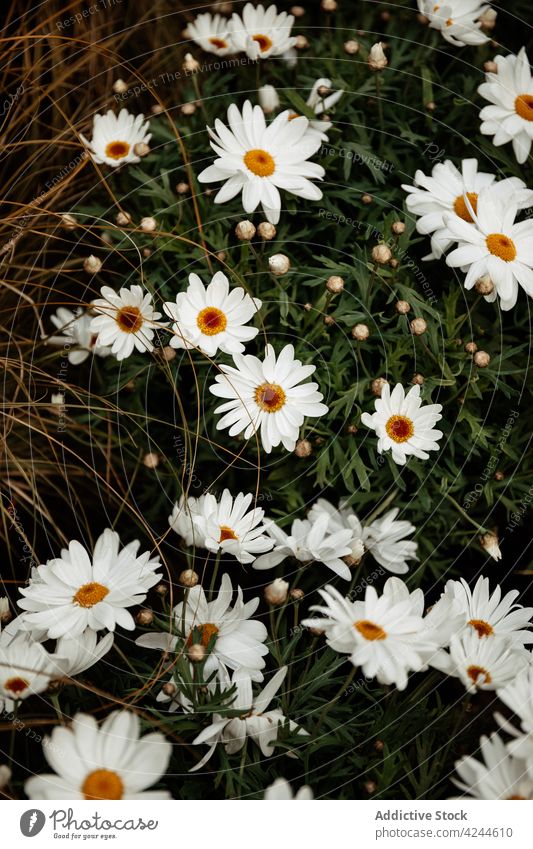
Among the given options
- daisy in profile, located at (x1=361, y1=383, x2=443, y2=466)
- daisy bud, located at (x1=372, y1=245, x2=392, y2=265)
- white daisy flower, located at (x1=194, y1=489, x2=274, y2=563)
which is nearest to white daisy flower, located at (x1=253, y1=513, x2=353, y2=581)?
white daisy flower, located at (x1=194, y1=489, x2=274, y2=563)

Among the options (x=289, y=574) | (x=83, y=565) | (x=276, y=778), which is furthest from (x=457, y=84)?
(x=276, y=778)

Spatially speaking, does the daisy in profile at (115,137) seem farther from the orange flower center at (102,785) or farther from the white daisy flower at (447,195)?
the orange flower center at (102,785)

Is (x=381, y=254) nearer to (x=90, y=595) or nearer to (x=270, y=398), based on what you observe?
(x=270, y=398)

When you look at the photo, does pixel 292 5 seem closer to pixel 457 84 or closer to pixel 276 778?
pixel 457 84

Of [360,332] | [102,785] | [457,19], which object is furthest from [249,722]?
[457,19]

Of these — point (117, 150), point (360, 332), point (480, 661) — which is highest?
point (117, 150)

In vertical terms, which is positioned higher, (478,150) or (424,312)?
(478,150)

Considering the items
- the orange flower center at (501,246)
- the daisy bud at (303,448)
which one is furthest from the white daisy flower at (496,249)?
the daisy bud at (303,448)
